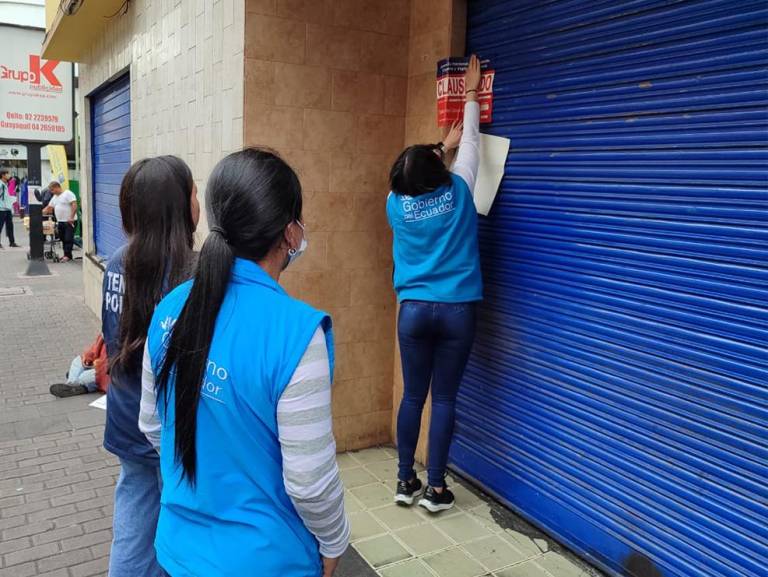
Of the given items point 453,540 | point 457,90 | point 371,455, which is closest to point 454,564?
point 453,540

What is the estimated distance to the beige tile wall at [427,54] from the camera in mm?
3713

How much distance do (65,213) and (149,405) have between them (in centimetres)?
1455

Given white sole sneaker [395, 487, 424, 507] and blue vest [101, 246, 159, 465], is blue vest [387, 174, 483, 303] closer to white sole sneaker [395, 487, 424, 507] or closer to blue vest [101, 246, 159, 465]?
white sole sneaker [395, 487, 424, 507]

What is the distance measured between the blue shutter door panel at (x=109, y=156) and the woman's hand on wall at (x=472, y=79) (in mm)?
5256

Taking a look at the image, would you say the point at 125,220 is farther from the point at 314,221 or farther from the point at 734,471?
the point at 734,471

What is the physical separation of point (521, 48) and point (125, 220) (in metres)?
2.18

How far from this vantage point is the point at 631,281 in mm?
2783

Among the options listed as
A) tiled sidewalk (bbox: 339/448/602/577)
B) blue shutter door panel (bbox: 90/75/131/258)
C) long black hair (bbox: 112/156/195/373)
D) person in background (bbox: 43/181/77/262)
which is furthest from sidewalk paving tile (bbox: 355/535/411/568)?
person in background (bbox: 43/181/77/262)

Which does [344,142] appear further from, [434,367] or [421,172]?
[434,367]

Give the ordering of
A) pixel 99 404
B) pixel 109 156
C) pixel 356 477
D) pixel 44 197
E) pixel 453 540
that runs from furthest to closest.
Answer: pixel 44 197 < pixel 109 156 < pixel 99 404 < pixel 356 477 < pixel 453 540

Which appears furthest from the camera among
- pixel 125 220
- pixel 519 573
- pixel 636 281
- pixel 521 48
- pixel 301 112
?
pixel 301 112

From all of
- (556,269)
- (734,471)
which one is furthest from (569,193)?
(734,471)

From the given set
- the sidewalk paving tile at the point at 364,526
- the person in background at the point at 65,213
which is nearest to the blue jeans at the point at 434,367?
the sidewalk paving tile at the point at 364,526

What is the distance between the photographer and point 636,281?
9.06 ft
